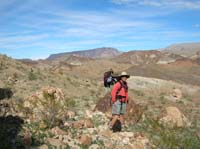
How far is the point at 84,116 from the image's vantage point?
1480cm

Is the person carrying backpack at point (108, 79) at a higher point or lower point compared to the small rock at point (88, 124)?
higher

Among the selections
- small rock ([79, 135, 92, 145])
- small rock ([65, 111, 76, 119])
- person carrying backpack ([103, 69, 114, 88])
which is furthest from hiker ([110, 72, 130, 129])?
person carrying backpack ([103, 69, 114, 88])

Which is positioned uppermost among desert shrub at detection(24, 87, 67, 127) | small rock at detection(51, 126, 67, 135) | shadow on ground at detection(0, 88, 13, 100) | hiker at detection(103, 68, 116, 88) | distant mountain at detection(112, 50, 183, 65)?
distant mountain at detection(112, 50, 183, 65)

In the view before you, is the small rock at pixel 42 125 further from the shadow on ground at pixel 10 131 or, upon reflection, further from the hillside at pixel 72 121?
the shadow on ground at pixel 10 131

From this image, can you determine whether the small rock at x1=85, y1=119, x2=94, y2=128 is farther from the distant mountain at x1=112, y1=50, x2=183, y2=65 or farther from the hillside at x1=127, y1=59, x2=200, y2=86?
the distant mountain at x1=112, y1=50, x2=183, y2=65

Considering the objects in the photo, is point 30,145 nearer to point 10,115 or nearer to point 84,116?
point 10,115

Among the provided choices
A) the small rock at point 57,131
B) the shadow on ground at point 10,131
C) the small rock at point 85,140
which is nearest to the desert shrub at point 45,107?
the small rock at point 57,131

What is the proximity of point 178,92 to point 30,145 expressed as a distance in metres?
18.8

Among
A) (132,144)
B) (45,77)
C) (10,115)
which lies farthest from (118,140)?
(45,77)

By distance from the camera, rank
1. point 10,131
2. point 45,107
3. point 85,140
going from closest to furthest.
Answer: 1. point 10,131
2. point 85,140
3. point 45,107

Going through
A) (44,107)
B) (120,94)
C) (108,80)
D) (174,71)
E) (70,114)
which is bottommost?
(70,114)

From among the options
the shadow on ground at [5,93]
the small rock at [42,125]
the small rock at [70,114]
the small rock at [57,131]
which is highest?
the shadow on ground at [5,93]

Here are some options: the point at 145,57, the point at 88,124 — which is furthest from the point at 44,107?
the point at 145,57

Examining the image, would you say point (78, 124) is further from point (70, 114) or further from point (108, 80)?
point (108, 80)
